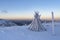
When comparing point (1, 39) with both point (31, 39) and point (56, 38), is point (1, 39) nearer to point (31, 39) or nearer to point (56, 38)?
point (31, 39)

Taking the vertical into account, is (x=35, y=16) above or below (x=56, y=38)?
above

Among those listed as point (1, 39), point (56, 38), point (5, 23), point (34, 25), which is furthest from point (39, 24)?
point (5, 23)

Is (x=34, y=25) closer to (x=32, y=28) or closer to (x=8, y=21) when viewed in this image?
(x=32, y=28)

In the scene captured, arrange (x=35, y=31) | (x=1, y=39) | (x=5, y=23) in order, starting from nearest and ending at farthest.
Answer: (x=1, y=39), (x=35, y=31), (x=5, y=23)

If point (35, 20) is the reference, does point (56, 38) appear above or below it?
below

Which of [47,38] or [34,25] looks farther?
[34,25]

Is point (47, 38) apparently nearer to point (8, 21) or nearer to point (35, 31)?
point (35, 31)

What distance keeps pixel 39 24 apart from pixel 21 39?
13.7 ft

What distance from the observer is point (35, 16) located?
54.2 ft

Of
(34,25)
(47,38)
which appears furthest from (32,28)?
(47,38)

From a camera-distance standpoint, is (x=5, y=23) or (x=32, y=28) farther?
(x=5, y=23)

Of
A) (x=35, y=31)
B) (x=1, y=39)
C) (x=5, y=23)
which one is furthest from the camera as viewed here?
(x=5, y=23)

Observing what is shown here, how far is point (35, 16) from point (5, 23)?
21.5ft

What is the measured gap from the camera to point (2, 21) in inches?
898
